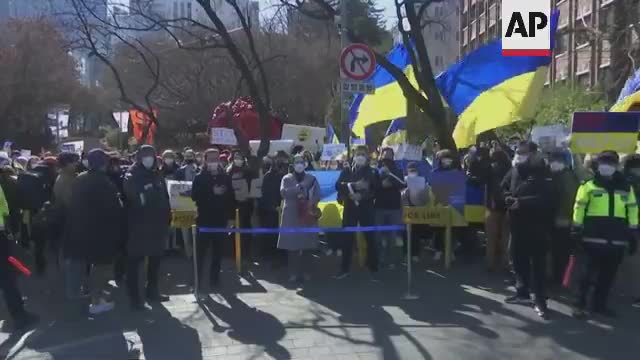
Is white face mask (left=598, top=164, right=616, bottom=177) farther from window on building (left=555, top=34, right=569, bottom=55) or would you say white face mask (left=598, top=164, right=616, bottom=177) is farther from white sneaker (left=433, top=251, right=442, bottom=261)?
Answer: window on building (left=555, top=34, right=569, bottom=55)

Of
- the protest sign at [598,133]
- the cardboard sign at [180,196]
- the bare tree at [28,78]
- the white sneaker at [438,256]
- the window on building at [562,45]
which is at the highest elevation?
the window on building at [562,45]

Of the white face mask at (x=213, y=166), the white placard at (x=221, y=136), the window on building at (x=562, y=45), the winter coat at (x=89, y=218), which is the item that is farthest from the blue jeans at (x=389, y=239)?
the window on building at (x=562, y=45)

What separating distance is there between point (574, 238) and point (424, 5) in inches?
302

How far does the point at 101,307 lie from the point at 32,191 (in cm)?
315

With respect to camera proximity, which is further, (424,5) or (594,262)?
(424,5)

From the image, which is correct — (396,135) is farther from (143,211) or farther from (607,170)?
(143,211)

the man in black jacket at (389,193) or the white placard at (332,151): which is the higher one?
the white placard at (332,151)

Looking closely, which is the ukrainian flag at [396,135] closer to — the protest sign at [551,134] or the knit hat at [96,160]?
the protest sign at [551,134]

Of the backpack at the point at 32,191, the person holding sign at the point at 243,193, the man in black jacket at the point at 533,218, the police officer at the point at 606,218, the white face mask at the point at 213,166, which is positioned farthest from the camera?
the person holding sign at the point at 243,193

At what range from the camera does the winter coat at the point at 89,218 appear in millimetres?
7906

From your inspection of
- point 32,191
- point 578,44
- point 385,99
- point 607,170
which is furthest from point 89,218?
point 578,44

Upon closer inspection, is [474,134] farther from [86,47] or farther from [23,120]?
[23,120]

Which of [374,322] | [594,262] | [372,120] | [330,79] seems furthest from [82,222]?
[330,79]

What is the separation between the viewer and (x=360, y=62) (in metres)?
10.9
